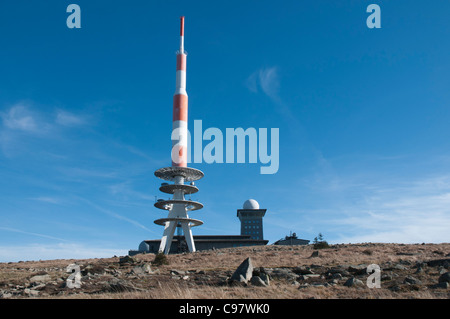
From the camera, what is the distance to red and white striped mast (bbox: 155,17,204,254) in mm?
71938

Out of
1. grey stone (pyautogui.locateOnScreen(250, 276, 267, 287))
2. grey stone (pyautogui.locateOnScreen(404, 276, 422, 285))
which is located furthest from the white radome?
grey stone (pyautogui.locateOnScreen(250, 276, 267, 287))

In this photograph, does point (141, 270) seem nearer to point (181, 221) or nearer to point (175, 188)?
point (181, 221)

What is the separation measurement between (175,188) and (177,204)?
3.20 metres

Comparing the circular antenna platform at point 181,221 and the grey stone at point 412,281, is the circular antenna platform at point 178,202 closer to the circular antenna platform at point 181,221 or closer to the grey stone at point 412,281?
the circular antenna platform at point 181,221

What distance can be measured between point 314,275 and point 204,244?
68.8 m

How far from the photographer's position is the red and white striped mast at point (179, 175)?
71938 millimetres

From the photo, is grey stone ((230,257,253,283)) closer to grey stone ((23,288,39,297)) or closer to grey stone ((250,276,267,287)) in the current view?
grey stone ((250,276,267,287))

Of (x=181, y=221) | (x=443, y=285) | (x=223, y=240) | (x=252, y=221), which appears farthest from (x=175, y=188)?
(x=252, y=221)

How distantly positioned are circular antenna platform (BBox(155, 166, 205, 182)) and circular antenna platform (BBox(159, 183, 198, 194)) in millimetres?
1842

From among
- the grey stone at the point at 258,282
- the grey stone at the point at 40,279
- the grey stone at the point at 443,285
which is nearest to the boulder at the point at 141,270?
the grey stone at the point at 40,279

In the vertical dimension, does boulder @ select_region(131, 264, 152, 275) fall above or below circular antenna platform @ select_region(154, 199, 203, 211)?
below
